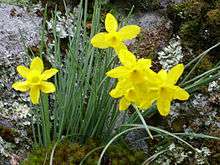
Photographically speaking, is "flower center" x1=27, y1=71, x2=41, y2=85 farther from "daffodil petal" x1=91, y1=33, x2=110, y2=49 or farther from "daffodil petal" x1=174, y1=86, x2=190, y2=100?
"daffodil petal" x1=174, y1=86, x2=190, y2=100

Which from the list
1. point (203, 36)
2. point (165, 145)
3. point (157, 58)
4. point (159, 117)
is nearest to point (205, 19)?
point (203, 36)

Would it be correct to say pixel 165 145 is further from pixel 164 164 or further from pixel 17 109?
pixel 17 109

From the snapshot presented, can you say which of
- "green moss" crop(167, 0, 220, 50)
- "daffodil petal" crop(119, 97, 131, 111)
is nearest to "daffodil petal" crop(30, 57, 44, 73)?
"daffodil petal" crop(119, 97, 131, 111)

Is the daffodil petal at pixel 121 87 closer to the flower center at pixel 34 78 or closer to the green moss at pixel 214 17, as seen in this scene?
the flower center at pixel 34 78

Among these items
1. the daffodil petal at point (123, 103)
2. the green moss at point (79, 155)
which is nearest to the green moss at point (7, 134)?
the green moss at point (79, 155)

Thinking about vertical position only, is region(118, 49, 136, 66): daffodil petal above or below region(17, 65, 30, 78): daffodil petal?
above

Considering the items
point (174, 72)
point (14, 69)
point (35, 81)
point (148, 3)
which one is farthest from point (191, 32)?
point (35, 81)

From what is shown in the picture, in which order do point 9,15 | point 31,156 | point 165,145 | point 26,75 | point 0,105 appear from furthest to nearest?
point 9,15, point 0,105, point 165,145, point 31,156, point 26,75
